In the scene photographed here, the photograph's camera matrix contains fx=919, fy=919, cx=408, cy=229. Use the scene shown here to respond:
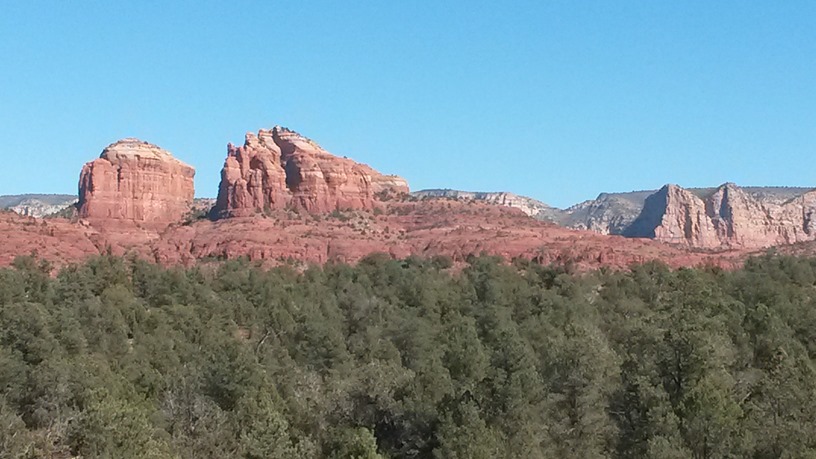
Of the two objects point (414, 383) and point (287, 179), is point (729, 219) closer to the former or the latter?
point (287, 179)

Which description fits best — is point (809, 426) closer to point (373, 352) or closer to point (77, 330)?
point (373, 352)

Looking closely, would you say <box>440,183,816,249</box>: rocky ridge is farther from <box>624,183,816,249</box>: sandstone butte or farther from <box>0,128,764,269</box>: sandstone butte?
<box>0,128,764,269</box>: sandstone butte

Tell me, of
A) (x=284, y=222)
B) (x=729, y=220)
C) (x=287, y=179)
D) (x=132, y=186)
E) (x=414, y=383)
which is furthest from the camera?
(x=729, y=220)

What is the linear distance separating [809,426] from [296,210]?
89.8m

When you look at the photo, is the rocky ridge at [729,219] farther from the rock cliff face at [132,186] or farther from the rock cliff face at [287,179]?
the rock cliff face at [132,186]

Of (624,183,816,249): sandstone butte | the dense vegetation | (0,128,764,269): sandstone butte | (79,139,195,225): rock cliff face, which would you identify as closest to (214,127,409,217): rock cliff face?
(0,128,764,269): sandstone butte

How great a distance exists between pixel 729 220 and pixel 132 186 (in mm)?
111716

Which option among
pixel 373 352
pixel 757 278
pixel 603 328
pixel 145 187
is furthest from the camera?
pixel 145 187

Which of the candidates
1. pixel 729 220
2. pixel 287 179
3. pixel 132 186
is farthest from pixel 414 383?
pixel 729 220

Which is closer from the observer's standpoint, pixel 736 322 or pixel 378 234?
pixel 736 322

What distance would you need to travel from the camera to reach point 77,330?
45.4m

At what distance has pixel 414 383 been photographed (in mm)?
33625

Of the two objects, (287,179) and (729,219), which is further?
(729,219)

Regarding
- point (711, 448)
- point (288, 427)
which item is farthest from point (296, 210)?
point (711, 448)
